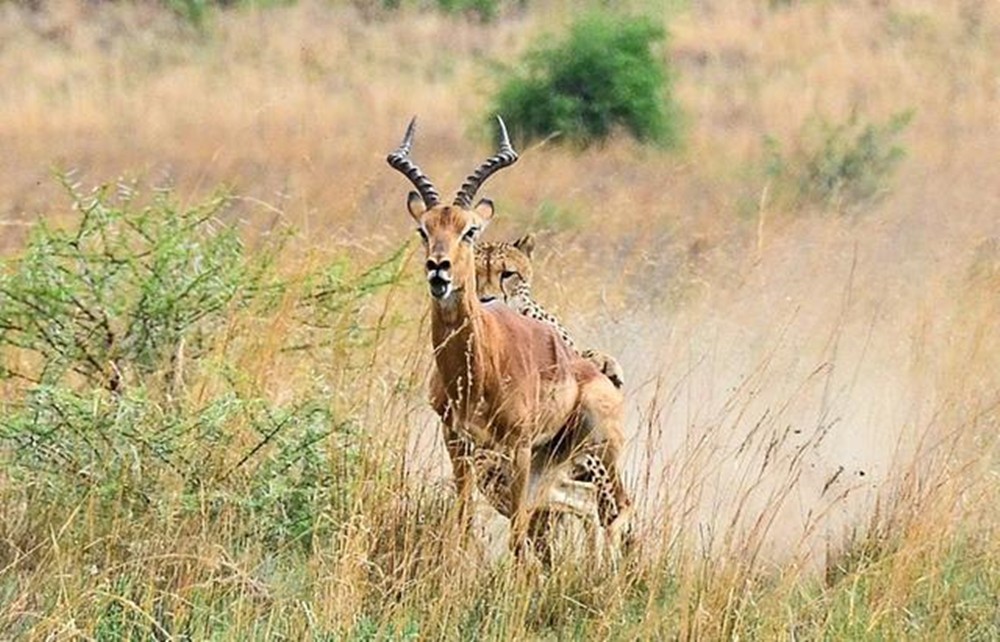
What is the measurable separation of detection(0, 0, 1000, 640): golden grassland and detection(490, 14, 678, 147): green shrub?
2.17 feet

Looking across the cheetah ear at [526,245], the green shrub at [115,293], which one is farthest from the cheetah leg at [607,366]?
the green shrub at [115,293]

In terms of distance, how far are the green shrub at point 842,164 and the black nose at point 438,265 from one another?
12.5 m

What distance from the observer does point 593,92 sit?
2348 centimetres

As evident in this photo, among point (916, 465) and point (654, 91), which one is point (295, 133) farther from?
point (916, 465)

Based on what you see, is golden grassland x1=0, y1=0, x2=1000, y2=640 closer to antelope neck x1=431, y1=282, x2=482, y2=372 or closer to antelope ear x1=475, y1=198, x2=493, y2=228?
antelope neck x1=431, y1=282, x2=482, y2=372

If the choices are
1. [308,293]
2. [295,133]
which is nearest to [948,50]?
[295,133]

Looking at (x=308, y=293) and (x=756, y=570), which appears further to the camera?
(x=308, y=293)

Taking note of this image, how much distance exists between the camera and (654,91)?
928 inches

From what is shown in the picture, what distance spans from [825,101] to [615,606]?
68.7 ft

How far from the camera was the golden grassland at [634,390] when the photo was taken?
257 inches

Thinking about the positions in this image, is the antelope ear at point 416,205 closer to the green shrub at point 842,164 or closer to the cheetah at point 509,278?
the cheetah at point 509,278

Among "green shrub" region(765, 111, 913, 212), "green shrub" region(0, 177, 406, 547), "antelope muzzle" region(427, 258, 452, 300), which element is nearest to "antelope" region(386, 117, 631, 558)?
"antelope muzzle" region(427, 258, 452, 300)

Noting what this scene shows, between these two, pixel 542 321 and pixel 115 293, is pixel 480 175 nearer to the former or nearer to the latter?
pixel 542 321

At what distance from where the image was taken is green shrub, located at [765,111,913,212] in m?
19.9
